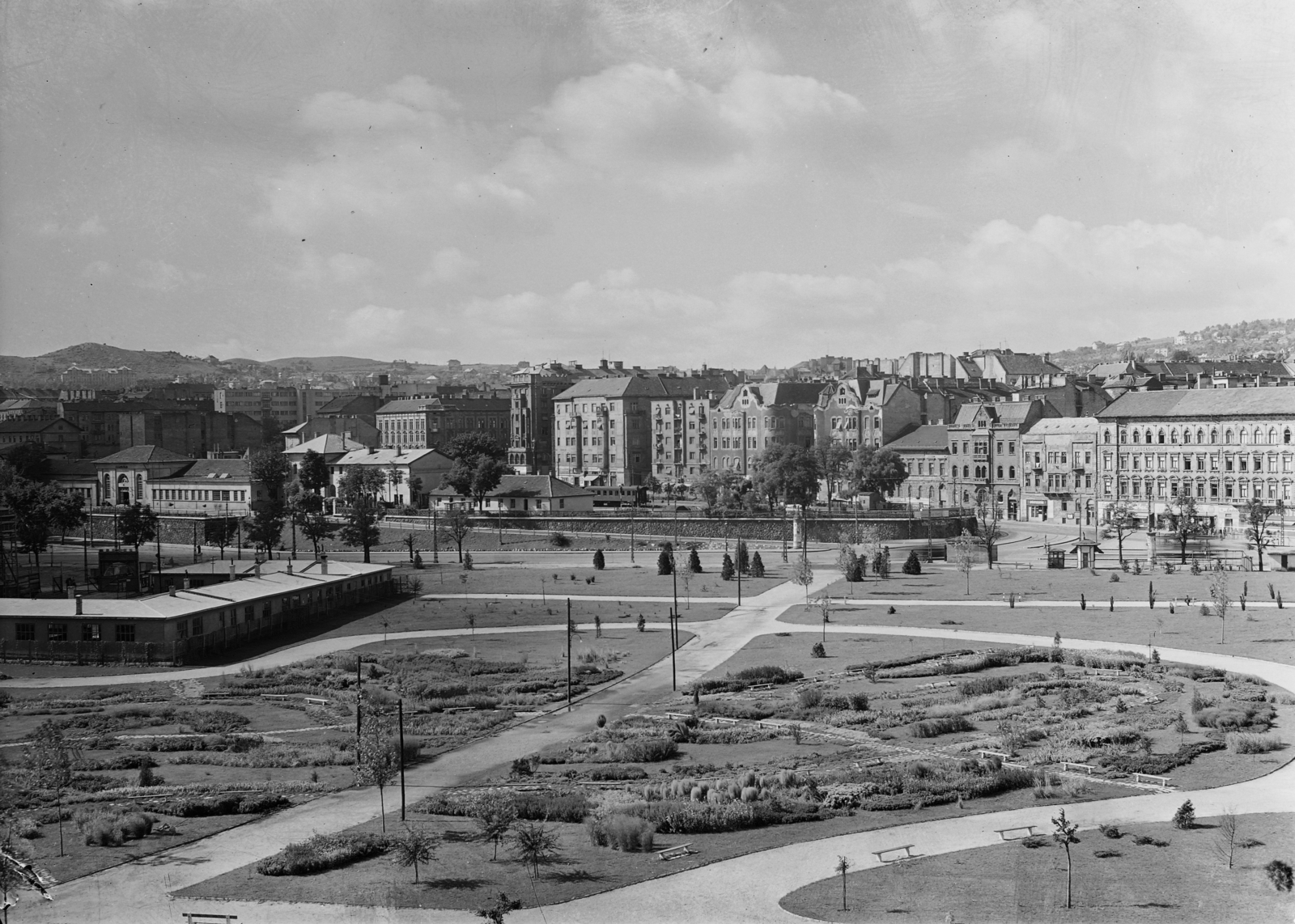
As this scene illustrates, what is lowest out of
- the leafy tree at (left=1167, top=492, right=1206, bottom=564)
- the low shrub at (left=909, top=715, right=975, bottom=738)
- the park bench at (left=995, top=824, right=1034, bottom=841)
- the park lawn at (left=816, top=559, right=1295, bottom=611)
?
the park bench at (left=995, top=824, right=1034, bottom=841)

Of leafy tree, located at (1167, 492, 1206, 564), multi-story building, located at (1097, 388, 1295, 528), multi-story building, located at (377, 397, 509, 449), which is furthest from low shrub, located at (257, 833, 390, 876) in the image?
multi-story building, located at (377, 397, 509, 449)

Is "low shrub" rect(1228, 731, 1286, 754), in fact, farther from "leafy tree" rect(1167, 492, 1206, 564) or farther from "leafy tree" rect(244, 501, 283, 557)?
"leafy tree" rect(244, 501, 283, 557)

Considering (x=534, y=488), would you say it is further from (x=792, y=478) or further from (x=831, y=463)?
(x=831, y=463)

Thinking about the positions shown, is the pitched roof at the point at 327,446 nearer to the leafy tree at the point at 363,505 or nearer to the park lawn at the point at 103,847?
the leafy tree at the point at 363,505

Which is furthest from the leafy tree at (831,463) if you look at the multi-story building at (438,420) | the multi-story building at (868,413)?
the multi-story building at (438,420)

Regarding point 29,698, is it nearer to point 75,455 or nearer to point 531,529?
point 531,529

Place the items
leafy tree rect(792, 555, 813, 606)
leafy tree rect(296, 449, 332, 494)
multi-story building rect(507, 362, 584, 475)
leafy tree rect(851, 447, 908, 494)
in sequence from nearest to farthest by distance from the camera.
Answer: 1. leafy tree rect(792, 555, 813, 606)
2. leafy tree rect(851, 447, 908, 494)
3. leafy tree rect(296, 449, 332, 494)
4. multi-story building rect(507, 362, 584, 475)
